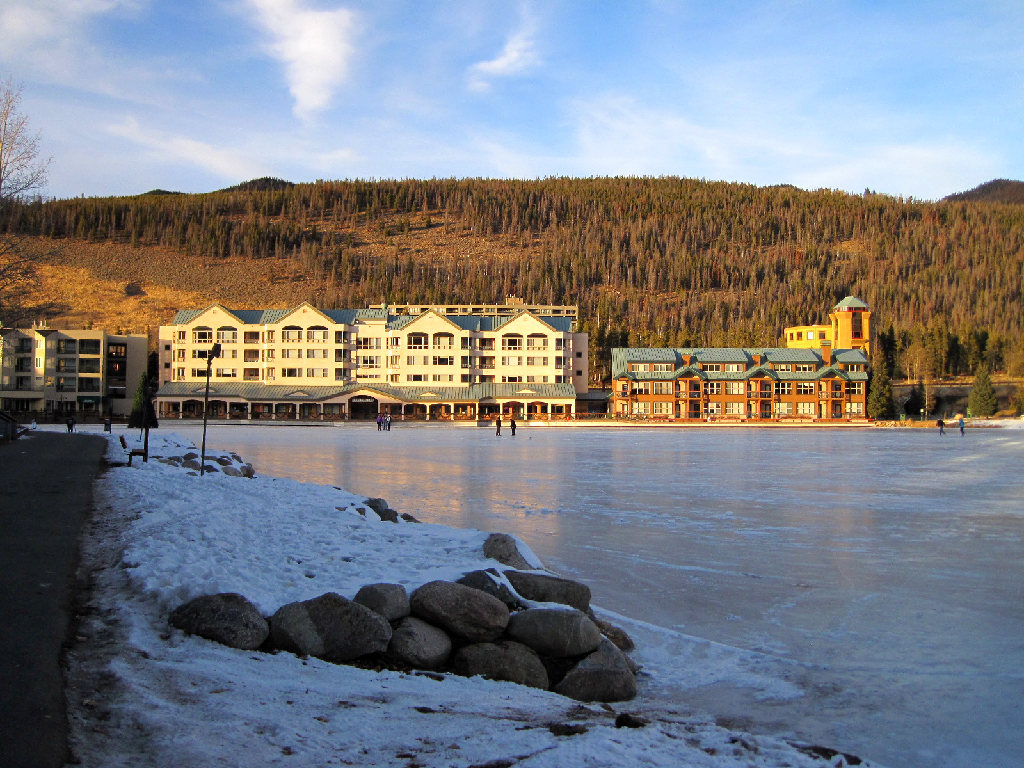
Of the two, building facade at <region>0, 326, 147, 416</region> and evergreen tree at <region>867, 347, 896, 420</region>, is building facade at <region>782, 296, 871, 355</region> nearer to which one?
evergreen tree at <region>867, 347, 896, 420</region>

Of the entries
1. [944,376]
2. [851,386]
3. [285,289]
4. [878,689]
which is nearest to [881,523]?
[878,689]

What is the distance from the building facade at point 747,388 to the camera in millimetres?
82750

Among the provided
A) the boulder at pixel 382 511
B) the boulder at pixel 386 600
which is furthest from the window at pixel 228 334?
the boulder at pixel 386 600

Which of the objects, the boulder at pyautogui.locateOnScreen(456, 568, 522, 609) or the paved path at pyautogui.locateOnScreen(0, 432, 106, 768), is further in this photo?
the boulder at pyautogui.locateOnScreen(456, 568, 522, 609)

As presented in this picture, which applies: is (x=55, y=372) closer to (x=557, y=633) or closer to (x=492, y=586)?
(x=492, y=586)

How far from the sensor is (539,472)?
23391 mm

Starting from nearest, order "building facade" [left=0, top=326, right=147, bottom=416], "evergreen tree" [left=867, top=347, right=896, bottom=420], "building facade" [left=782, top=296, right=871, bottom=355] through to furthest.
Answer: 1. "building facade" [left=0, top=326, right=147, bottom=416]
2. "evergreen tree" [left=867, top=347, right=896, bottom=420]
3. "building facade" [left=782, top=296, right=871, bottom=355]

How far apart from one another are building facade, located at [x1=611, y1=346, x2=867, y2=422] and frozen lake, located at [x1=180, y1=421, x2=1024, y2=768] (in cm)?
5906

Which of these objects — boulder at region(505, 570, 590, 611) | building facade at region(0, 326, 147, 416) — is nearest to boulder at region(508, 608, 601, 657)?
boulder at region(505, 570, 590, 611)

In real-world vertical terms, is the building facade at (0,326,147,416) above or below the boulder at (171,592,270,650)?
above

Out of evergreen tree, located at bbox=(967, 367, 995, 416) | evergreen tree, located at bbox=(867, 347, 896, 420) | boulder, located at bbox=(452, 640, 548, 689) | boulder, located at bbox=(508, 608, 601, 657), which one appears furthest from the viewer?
evergreen tree, located at bbox=(867, 347, 896, 420)

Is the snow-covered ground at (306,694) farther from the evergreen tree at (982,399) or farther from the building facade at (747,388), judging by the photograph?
the evergreen tree at (982,399)

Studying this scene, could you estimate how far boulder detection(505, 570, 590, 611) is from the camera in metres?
7.10

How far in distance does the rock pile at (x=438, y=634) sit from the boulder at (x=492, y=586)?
167 mm
